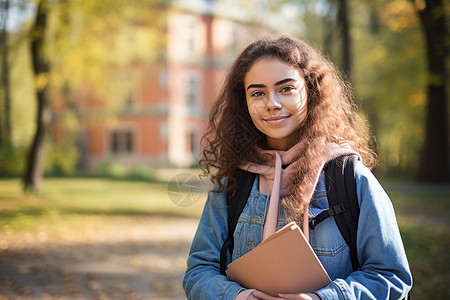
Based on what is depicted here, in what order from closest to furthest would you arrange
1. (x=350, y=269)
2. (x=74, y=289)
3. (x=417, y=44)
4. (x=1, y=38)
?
(x=350, y=269) → (x=74, y=289) → (x=1, y=38) → (x=417, y=44)

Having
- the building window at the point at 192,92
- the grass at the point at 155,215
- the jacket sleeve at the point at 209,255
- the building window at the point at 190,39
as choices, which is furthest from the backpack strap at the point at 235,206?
the building window at the point at 190,39

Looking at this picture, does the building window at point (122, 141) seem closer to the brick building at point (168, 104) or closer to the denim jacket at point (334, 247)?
the brick building at point (168, 104)

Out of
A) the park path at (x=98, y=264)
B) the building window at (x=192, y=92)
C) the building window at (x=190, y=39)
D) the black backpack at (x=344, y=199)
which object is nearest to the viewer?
the black backpack at (x=344, y=199)

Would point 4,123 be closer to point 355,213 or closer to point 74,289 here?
point 74,289

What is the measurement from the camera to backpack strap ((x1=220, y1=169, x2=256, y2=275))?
1.93m

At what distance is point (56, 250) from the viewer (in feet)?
23.1

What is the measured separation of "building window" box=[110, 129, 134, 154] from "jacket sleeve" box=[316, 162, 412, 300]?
29364 mm

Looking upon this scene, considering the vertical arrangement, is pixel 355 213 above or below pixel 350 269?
above

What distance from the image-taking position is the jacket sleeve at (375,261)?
1639 millimetres

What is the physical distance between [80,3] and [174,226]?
6.59 m

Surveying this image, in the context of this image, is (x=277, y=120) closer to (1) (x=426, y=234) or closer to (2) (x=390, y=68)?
(1) (x=426, y=234)

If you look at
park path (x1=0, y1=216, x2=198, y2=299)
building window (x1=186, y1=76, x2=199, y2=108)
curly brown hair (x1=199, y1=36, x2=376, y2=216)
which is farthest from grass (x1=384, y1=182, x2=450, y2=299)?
building window (x1=186, y1=76, x2=199, y2=108)

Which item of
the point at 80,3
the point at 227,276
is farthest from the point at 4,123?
the point at 227,276

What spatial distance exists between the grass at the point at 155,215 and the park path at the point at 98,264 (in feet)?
2.82
